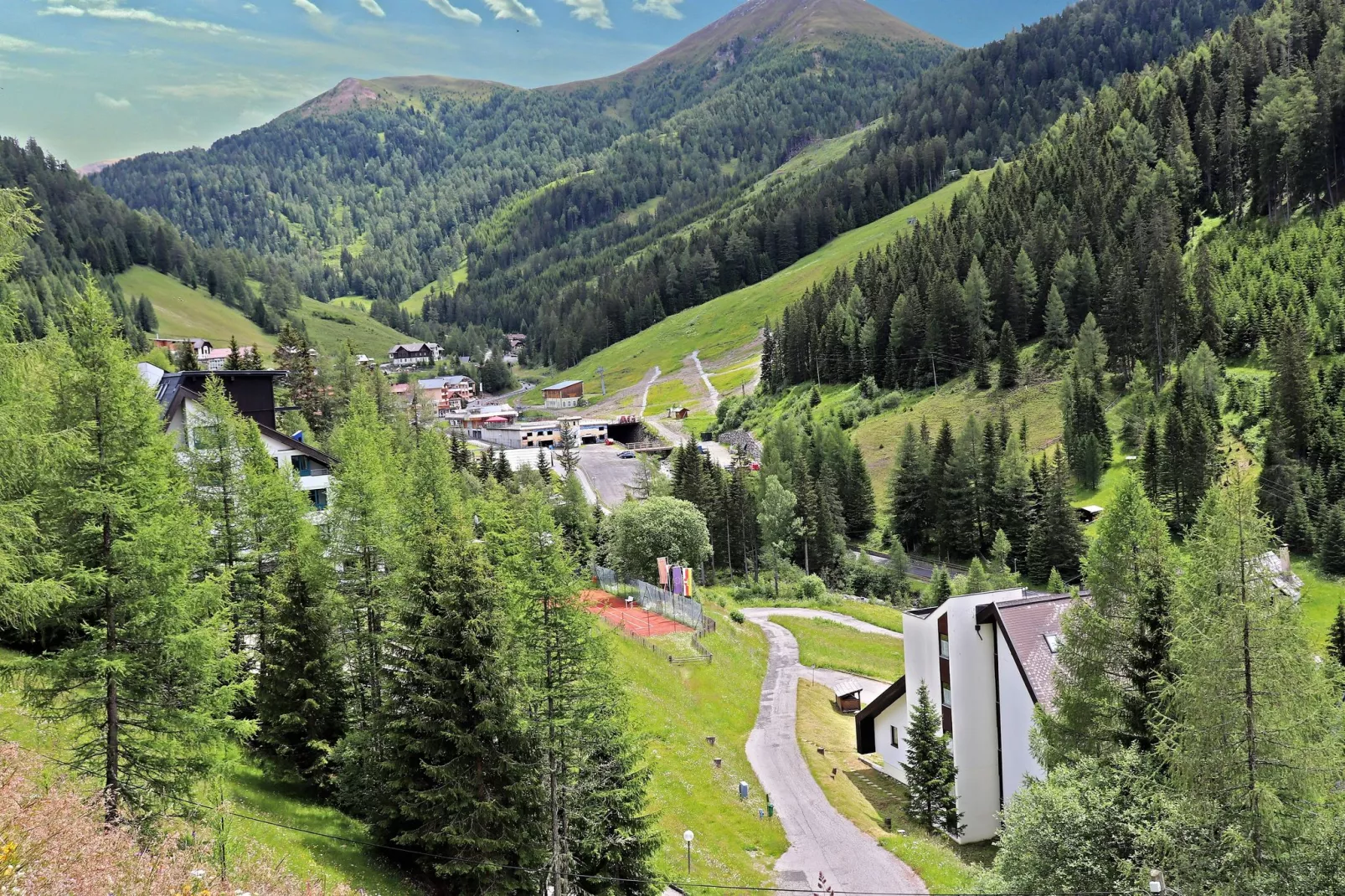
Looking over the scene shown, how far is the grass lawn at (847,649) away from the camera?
60.2m

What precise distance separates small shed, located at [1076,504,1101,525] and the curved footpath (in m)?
45.2

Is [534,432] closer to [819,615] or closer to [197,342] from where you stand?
[197,342]

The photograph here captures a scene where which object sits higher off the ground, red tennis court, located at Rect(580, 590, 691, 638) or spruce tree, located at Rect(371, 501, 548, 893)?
spruce tree, located at Rect(371, 501, 548, 893)

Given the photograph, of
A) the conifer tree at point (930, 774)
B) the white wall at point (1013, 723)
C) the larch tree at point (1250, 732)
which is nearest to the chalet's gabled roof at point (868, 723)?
the conifer tree at point (930, 774)

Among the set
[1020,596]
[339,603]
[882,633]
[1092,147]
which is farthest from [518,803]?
[1092,147]

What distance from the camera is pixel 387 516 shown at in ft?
110

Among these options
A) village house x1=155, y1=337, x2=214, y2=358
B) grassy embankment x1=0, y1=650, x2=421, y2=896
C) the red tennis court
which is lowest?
the red tennis court

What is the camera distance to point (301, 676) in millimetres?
29703

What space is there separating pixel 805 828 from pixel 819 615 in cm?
3881

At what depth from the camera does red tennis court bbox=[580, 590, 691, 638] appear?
55.8 metres

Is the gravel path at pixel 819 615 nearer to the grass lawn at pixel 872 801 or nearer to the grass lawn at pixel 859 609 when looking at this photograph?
the grass lawn at pixel 859 609

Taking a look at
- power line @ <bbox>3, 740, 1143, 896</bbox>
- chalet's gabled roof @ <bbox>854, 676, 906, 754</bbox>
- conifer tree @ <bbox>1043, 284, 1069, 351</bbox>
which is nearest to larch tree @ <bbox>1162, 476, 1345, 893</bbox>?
power line @ <bbox>3, 740, 1143, 896</bbox>

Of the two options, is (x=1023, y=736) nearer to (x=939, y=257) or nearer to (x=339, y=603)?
(x=339, y=603)

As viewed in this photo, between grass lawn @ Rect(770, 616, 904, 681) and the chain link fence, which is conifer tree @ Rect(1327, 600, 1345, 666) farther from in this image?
the chain link fence
